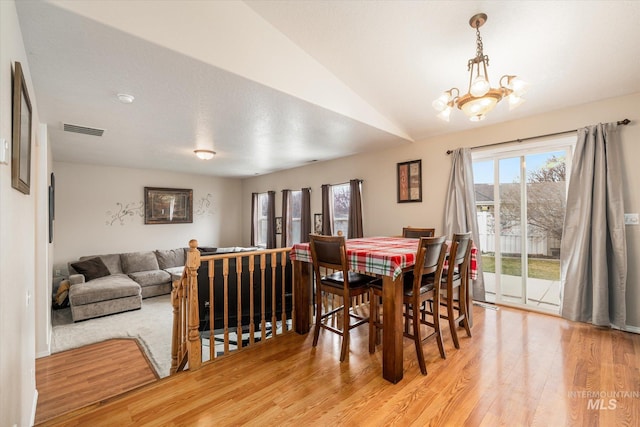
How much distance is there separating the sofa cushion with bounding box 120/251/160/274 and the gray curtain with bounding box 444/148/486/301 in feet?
18.0

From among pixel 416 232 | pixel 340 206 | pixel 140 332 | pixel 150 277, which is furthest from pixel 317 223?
Answer: pixel 140 332

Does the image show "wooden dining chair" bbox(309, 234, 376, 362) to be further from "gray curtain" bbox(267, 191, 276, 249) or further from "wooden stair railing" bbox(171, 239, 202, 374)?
"gray curtain" bbox(267, 191, 276, 249)

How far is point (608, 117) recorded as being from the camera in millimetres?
2855

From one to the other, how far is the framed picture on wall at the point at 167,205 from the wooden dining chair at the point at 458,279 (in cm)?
591

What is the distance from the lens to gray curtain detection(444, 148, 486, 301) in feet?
11.9

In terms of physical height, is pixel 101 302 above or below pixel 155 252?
below

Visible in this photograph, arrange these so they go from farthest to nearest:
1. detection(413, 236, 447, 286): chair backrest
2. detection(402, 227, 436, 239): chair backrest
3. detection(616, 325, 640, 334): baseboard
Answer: detection(402, 227, 436, 239): chair backrest → detection(616, 325, 640, 334): baseboard → detection(413, 236, 447, 286): chair backrest

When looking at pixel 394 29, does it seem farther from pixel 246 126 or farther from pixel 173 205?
pixel 173 205

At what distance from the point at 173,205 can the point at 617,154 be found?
7.31 meters

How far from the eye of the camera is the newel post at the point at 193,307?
2.13m

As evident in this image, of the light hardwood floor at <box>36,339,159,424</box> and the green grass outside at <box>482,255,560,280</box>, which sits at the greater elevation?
the green grass outside at <box>482,255,560,280</box>

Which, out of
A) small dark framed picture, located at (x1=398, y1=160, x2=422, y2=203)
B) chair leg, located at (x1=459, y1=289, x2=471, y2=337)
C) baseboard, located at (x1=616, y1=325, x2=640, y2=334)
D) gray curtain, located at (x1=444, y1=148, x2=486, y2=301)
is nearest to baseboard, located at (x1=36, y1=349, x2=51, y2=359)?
chair leg, located at (x1=459, y1=289, x2=471, y2=337)

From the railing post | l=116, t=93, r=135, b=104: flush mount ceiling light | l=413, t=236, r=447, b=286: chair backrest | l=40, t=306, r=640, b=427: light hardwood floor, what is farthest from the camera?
the railing post

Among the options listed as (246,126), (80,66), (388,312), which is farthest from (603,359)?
(80,66)
